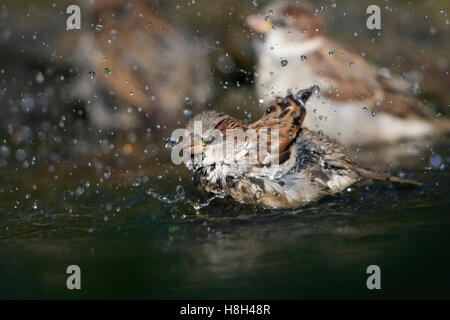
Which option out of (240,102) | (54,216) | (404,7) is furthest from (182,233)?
(404,7)

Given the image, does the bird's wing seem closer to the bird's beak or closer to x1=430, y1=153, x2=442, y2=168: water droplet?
x1=430, y1=153, x2=442, y2=168: water droplet

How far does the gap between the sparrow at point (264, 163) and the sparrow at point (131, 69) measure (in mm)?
3334

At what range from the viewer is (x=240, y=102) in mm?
7848

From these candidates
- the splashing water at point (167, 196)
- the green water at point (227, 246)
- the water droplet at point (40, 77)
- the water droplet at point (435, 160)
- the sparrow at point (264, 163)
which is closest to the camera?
the green water at point (227, 246)

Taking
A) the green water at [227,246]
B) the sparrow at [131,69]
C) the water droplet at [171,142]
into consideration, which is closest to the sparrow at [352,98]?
the sparrow at [131,69]

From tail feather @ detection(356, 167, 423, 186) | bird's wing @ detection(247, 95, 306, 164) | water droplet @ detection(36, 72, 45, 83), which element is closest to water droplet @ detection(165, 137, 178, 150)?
bird's wing @ detection(247, 95, 306, 164)

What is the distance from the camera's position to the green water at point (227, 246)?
2.79m

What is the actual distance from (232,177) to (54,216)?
1.39m

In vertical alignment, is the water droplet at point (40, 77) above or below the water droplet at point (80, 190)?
above

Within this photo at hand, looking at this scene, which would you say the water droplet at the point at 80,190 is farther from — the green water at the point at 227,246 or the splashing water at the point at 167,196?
the splashing water at the point at 167,196

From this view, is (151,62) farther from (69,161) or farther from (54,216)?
(54,216)

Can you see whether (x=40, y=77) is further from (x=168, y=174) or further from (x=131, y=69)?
(x=168, y=174)

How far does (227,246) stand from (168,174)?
2234 millimetres

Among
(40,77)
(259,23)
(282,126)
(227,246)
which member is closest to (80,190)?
(282,126)
